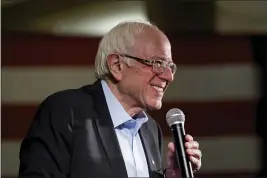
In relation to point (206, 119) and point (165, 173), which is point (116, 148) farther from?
A: point (206, 119)

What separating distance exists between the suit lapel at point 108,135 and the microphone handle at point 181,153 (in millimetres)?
184

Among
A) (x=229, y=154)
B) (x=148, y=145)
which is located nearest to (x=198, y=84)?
(x=229, y=154)

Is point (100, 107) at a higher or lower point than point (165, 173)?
higher

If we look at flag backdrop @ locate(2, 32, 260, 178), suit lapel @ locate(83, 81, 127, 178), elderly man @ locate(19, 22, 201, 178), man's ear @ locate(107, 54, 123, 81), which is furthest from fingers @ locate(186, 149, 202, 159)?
flag backdrop @ locate(2, 32, 260, 178)

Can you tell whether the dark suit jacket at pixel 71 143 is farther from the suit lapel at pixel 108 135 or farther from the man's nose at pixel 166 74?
the man's nose at pixel 166 74

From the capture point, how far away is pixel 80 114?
4.65 ft

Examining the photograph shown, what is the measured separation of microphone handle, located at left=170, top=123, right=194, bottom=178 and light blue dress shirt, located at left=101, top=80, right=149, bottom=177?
204mm

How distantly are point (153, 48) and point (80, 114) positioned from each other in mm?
257

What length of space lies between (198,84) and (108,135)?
111cm

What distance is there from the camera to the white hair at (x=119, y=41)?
149cm

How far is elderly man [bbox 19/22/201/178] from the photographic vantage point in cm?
135

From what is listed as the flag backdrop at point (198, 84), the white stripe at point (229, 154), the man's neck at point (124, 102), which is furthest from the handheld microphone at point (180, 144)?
the white stripe at point (229, 154)

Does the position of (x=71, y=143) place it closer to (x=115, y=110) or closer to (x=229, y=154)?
(x=115, y=110)

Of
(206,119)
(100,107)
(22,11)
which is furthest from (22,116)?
(100,107)
